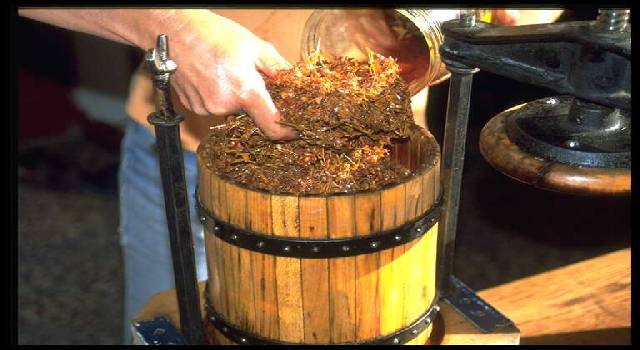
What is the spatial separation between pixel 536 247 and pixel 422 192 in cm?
313

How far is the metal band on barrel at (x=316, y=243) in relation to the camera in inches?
70.4

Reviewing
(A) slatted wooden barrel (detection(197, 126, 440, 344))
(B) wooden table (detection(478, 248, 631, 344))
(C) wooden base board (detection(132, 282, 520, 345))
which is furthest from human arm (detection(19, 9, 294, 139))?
(B) wooden table (detection(478, 248, 631, 344))

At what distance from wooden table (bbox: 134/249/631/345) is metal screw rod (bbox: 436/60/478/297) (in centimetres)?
15

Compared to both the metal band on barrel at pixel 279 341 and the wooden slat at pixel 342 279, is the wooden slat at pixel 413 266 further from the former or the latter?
the wooden slat at pixel 342 279

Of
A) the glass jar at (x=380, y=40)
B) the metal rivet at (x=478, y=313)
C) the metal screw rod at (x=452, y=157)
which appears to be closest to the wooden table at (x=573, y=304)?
the metal rivet at (x=478, y=313)

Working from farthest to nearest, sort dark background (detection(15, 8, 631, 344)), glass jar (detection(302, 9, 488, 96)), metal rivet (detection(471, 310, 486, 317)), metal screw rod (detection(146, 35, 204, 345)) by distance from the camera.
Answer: dark background (detection(15, 8, 631, 344))
metal rivet (detection(471, 310, 486, 317))
glass jar (detection(302, 9, 488, 96))
metal screw rod (detection(146, 35, 204, 345))

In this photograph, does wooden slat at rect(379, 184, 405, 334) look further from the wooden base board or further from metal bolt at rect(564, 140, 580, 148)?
metal bolt at rect(564, 140, 580, 148)

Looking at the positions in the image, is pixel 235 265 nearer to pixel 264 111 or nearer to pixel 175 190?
pixel 175 190

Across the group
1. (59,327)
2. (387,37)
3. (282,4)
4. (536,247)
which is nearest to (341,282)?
(387,37)

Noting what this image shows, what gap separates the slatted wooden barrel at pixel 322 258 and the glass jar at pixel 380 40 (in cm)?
20

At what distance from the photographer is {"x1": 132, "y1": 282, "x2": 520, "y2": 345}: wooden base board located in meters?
2.18

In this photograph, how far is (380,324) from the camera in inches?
75.7

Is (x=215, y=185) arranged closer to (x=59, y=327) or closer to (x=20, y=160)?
(x=59, y=327)

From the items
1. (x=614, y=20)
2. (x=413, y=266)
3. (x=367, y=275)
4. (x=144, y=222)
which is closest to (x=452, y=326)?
(x=413, y=266)
